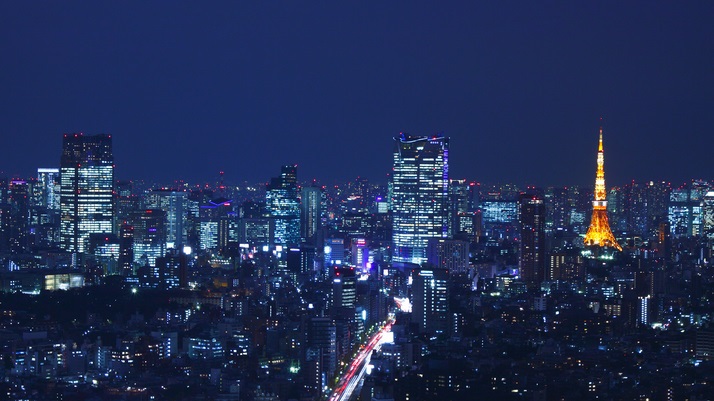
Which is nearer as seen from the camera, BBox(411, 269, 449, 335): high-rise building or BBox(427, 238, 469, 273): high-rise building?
BBox(411, 269, 449, 335): high-rise building

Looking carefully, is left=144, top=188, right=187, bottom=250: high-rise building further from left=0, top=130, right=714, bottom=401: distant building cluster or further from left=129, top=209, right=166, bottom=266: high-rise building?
left=129, top=209, right=166, bottom=266: high-rise building

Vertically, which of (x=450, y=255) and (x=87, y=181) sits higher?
(x=87, y=181)

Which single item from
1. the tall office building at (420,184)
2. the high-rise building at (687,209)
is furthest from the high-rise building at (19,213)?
the high-rise building at (687,209)

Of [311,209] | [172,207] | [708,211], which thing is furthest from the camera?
[311,209]

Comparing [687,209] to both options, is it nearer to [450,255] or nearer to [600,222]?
[600,222]

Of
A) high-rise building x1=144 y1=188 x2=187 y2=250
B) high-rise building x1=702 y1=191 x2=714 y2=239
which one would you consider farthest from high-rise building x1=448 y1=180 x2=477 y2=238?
high-rise building x1=144 y1=188 x2=187 y2=250

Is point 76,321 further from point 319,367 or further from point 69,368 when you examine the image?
point 319,367

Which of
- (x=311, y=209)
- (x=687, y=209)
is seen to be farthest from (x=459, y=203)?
(x=687, y=209)
